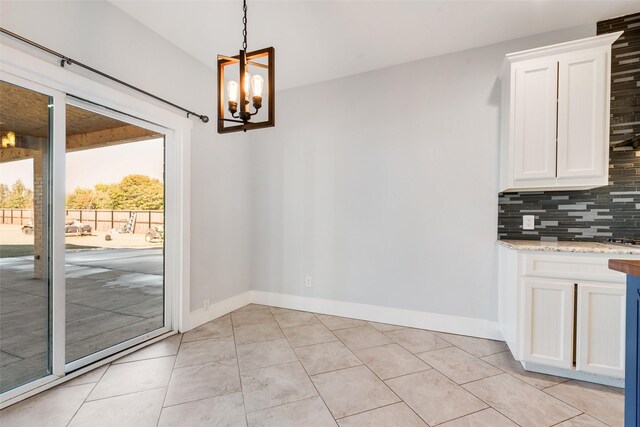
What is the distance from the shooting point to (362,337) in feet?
9.43

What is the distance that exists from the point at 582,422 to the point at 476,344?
3.36 ft

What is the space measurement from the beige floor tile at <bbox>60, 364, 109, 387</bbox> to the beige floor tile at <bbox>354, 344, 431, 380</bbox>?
197 cm

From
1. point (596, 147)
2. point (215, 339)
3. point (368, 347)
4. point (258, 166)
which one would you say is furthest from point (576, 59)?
point (215, 339)

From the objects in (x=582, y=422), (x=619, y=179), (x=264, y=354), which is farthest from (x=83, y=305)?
(x=619, y=179)

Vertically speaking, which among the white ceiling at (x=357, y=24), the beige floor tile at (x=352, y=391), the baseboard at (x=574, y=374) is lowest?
the beige floor tile at (x=352, y=391)

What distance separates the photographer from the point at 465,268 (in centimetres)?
293

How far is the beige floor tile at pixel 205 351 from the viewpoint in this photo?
2378 mm

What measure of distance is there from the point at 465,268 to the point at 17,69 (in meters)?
3.77

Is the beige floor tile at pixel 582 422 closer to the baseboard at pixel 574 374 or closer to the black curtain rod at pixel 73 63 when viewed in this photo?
the baseboard at pixel 574 374

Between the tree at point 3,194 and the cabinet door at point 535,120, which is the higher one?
the cabinet door at point 535,120

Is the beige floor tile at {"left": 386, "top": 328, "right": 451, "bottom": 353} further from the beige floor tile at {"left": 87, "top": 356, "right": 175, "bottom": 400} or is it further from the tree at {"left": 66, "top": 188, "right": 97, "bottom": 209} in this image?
the tree at {"left": 66, "top": 188, "right": 97, "bottom": 209}

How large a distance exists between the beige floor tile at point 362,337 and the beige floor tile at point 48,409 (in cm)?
199

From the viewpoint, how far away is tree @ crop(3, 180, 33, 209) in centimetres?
187

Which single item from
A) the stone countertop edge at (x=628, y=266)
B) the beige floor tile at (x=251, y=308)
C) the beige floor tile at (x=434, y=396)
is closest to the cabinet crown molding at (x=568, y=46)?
the stone countertop edge at (x=628, y=266)
